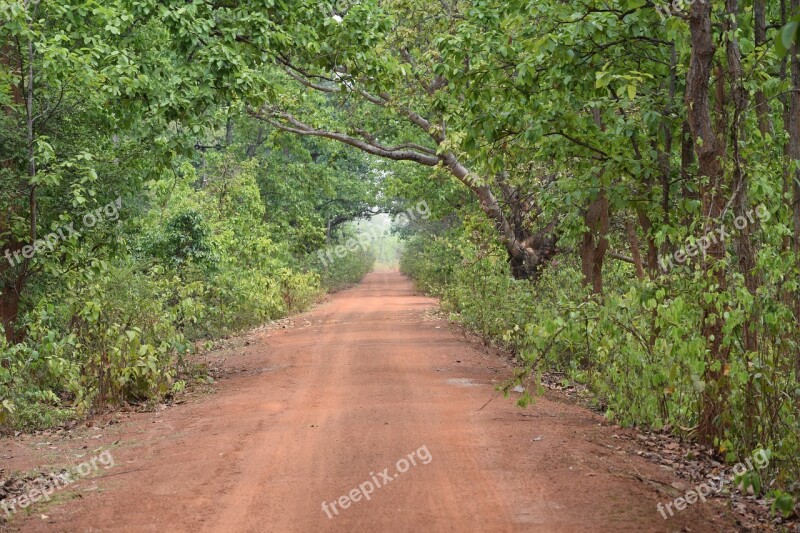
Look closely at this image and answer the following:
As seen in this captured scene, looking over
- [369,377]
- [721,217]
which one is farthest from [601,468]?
[369,377]

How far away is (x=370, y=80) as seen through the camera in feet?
44.2
